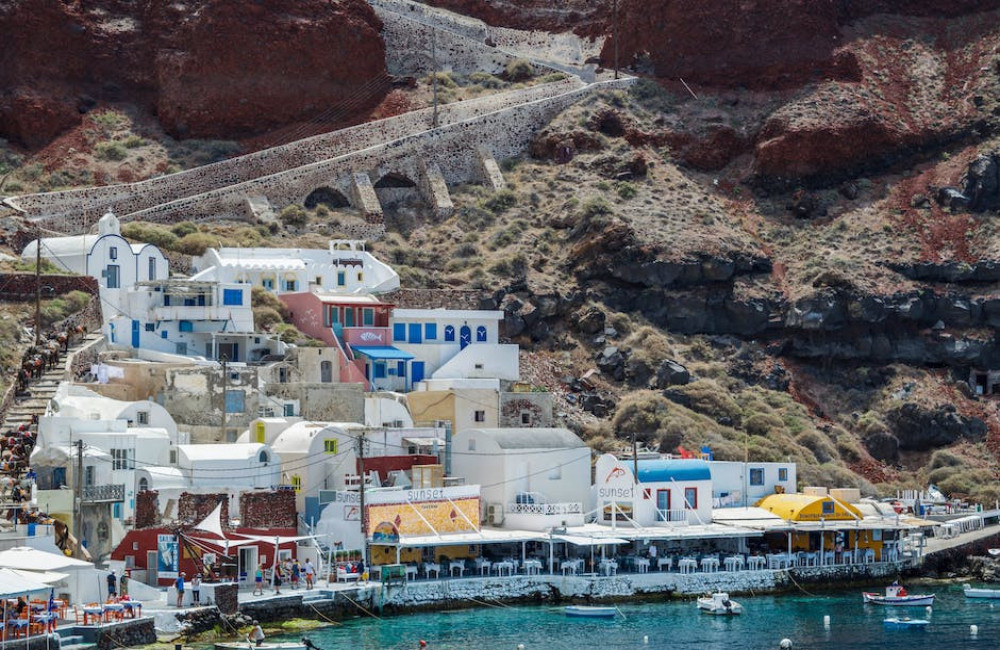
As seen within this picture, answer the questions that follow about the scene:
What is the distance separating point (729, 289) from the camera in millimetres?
91312

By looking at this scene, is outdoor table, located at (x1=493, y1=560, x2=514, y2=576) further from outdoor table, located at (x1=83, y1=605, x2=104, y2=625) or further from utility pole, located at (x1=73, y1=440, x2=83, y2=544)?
outdoor table, located at (x1=83, y1=605, x2=104, y2=625)

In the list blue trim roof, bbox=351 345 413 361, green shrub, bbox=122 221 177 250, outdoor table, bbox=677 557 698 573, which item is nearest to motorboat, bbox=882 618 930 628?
outdoor table, bbox=677 557 698 573

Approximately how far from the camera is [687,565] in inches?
2643

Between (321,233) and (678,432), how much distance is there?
72.6 ft

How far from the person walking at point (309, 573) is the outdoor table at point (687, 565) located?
43.0 feet

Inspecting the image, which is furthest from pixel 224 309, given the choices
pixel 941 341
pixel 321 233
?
pixel 941 341

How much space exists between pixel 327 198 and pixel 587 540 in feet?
120

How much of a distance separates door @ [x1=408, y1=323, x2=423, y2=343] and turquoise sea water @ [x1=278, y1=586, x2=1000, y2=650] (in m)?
22.2

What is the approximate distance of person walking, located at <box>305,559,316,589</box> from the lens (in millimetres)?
60191

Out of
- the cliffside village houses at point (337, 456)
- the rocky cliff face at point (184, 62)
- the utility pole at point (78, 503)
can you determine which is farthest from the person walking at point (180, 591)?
the rocky cliff face at point (184, 62)

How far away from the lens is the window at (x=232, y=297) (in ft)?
258

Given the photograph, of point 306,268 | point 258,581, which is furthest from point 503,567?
point 306,268

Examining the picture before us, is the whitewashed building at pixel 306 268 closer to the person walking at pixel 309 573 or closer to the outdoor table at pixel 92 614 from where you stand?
the person walking at pixel 309 573

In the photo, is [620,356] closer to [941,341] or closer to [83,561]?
[941,341]
